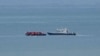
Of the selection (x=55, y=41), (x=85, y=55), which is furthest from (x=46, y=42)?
(x=85, y=55)

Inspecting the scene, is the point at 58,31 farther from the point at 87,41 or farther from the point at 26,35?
the point at 87,41

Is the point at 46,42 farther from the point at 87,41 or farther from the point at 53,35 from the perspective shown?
the point at 53,35

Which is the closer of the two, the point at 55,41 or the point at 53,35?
the point at 55,41

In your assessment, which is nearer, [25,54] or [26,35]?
[25,54]

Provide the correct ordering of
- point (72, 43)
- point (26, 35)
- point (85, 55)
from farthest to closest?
1. point (26, 35)
2. point (72, 43)
3. point (85, 55)

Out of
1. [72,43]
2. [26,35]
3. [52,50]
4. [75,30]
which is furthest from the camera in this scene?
[75,30]

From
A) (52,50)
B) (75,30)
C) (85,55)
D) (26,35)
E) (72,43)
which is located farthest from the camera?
(75,30)

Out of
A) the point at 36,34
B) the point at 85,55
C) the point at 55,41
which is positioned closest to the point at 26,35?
the point at 36,34

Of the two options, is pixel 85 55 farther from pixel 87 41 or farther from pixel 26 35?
pixel 26 35

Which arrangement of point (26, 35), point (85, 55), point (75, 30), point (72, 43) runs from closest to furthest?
point (85, 55), point (72, 43), point (26, 35), point (75, 30)
